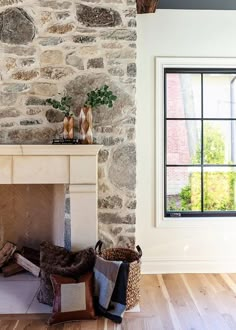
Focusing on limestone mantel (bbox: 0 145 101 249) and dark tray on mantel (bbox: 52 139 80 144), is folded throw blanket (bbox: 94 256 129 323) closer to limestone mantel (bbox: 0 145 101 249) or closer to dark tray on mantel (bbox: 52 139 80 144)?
limestone mantel (bbox: 0 145 101 249)

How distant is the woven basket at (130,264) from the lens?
2717 mm

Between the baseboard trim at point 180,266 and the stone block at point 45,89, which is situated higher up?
the stone block at point 45,89

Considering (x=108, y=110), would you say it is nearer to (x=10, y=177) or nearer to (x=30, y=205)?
(x=10, y=177)

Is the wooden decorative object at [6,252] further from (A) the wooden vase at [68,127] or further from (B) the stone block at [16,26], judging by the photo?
(B) the stone block at [16,26]

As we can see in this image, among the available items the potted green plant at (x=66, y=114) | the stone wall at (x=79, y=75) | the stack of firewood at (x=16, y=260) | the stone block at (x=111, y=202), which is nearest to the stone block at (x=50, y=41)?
the stone wall at (x=79, y=75)

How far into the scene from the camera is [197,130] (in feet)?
12.2

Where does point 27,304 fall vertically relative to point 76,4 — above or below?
below

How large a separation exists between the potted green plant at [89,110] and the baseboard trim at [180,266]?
1457mm

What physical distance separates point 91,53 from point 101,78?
0.81ft

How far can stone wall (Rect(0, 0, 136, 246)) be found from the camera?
10.4 feet

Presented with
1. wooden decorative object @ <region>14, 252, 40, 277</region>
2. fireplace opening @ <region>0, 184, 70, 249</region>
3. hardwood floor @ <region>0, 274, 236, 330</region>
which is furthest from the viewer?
fireplace opening @ <region>0, 184, 70, 249</region>

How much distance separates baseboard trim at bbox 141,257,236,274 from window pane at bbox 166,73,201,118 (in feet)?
5.02

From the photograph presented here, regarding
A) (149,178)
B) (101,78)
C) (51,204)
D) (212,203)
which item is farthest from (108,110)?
(212,203)

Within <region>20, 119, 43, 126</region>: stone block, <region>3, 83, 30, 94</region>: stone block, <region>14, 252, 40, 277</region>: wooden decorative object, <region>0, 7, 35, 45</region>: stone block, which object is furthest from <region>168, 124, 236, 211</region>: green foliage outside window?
<region>0, 7, 35, 45</region>: stone block
